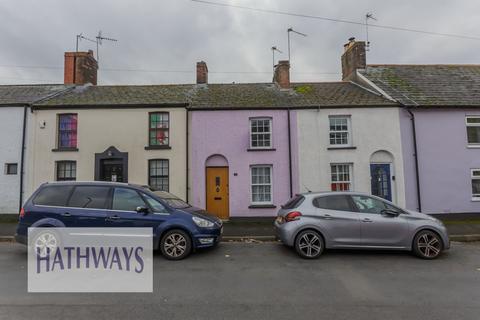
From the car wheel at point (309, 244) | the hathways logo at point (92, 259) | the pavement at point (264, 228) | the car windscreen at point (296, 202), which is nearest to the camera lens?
the hathways logo at point (92, 259)

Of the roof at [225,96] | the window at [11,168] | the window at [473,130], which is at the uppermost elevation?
the roof at [225,96]

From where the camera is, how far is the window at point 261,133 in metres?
13.6

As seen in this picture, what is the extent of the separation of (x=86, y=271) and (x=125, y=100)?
386 inches

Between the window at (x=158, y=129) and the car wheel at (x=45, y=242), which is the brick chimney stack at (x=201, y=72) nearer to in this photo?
the window at (x=158, y=129)

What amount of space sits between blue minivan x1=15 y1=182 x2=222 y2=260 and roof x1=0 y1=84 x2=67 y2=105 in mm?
8868

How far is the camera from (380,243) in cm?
734

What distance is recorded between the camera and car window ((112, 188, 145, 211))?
730 centimetres

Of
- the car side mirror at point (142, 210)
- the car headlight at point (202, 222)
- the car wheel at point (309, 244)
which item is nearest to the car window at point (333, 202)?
the car wheel at point (309, 244)

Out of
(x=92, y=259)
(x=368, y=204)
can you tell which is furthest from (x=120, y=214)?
(x=368, y=204)

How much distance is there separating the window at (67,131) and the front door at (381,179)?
13.7 m

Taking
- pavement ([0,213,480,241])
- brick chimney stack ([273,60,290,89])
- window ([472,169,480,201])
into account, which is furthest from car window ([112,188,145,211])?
window ([472,169,480,201])

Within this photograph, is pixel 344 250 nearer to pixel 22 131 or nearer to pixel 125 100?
pixel 125 100

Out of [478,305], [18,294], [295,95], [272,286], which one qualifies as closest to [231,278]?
[272,286]

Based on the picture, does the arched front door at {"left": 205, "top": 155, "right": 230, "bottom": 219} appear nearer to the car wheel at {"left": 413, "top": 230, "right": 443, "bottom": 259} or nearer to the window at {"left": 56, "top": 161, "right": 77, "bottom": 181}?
the window at {"left": 56, "top": 161, "right": 77, "bottom": 181}
